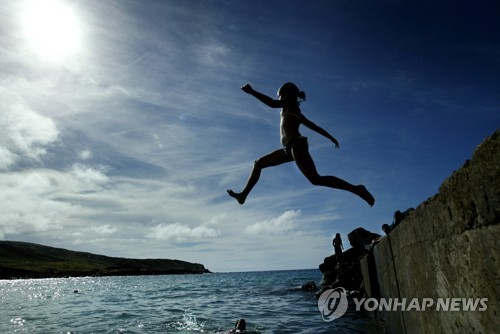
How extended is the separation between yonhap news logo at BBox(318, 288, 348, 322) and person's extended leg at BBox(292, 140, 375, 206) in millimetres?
13792

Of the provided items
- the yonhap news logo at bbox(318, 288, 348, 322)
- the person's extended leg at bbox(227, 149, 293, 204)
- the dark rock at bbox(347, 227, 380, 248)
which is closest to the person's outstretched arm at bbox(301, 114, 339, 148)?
the person's extended leg at bbox(227, 149, 293, 204)

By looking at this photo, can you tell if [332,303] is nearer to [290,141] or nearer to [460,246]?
[290,141]

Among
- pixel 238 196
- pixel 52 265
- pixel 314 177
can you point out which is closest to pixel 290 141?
pixel 314 177

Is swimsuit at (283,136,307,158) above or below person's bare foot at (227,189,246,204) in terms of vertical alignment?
above

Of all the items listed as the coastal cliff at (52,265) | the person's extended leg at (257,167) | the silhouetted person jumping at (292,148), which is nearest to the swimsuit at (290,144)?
the silhouetted person jumping at (292,148)

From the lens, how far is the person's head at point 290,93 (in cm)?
529

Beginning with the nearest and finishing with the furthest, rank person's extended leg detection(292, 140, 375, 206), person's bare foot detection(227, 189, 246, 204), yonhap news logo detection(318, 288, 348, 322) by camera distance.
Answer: person's extended leg detection(292, 140, 375, 206)
person's bare foot detection(227, 189, 246, 204)
yonhap news logo detection(318, 288, 348, 322)

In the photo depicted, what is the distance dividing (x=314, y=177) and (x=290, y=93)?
1385 mm

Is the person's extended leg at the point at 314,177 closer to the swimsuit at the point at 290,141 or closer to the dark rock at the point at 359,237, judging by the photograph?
the swimsuit at the point at 290,141

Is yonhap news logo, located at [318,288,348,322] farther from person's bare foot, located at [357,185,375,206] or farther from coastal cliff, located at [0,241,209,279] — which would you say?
coastal cliff, located at [0,241,209,279]

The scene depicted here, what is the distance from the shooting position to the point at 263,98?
202 inches

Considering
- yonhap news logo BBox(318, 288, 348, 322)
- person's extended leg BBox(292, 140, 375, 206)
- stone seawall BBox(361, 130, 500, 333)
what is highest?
person's extended leg BBox(292, 140, 375, 206)

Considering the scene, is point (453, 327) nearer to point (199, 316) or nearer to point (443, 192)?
point (443, 192)

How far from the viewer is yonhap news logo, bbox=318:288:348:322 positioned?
18.4 metres
